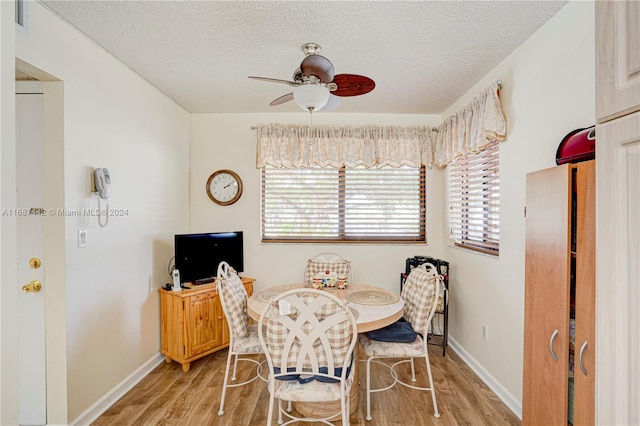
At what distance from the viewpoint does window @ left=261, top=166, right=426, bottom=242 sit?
3.47 metres

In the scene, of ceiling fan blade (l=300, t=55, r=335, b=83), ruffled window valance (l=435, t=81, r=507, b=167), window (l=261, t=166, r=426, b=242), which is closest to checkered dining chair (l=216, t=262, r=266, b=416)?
window (l=261, t=166, r=426, b=242)

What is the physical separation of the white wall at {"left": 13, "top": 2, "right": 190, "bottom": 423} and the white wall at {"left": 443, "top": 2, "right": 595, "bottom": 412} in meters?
2.95

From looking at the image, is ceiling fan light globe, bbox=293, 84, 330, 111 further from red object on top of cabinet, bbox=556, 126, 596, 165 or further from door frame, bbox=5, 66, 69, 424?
door frame, bbox=5, 66, 69, 424

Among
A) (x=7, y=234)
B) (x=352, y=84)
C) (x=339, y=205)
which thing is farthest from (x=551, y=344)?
(x=339, y=205)

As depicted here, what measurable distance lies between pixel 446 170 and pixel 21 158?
3657 mm

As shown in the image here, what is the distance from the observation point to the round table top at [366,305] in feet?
6.04

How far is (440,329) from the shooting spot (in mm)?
3256

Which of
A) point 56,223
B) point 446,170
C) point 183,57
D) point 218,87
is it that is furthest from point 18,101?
point 446,170

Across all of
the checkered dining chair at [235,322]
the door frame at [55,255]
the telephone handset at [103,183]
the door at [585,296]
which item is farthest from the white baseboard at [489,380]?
the telephone handset at [103,183]

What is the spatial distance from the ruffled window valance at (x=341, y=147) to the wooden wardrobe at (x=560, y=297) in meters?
1.96

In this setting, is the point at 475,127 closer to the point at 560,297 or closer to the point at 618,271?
the point at 560,297

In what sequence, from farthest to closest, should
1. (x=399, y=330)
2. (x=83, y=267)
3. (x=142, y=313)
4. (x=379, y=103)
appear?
(x=379, y=103) < (x=142, y=313) < (x=399, y=330) < (x=83, y=267)

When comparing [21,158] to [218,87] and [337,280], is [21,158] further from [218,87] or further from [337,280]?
[337,280]

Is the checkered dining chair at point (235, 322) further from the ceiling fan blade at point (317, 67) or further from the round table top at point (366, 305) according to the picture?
the ceiling fan blade at point (317, 67)
